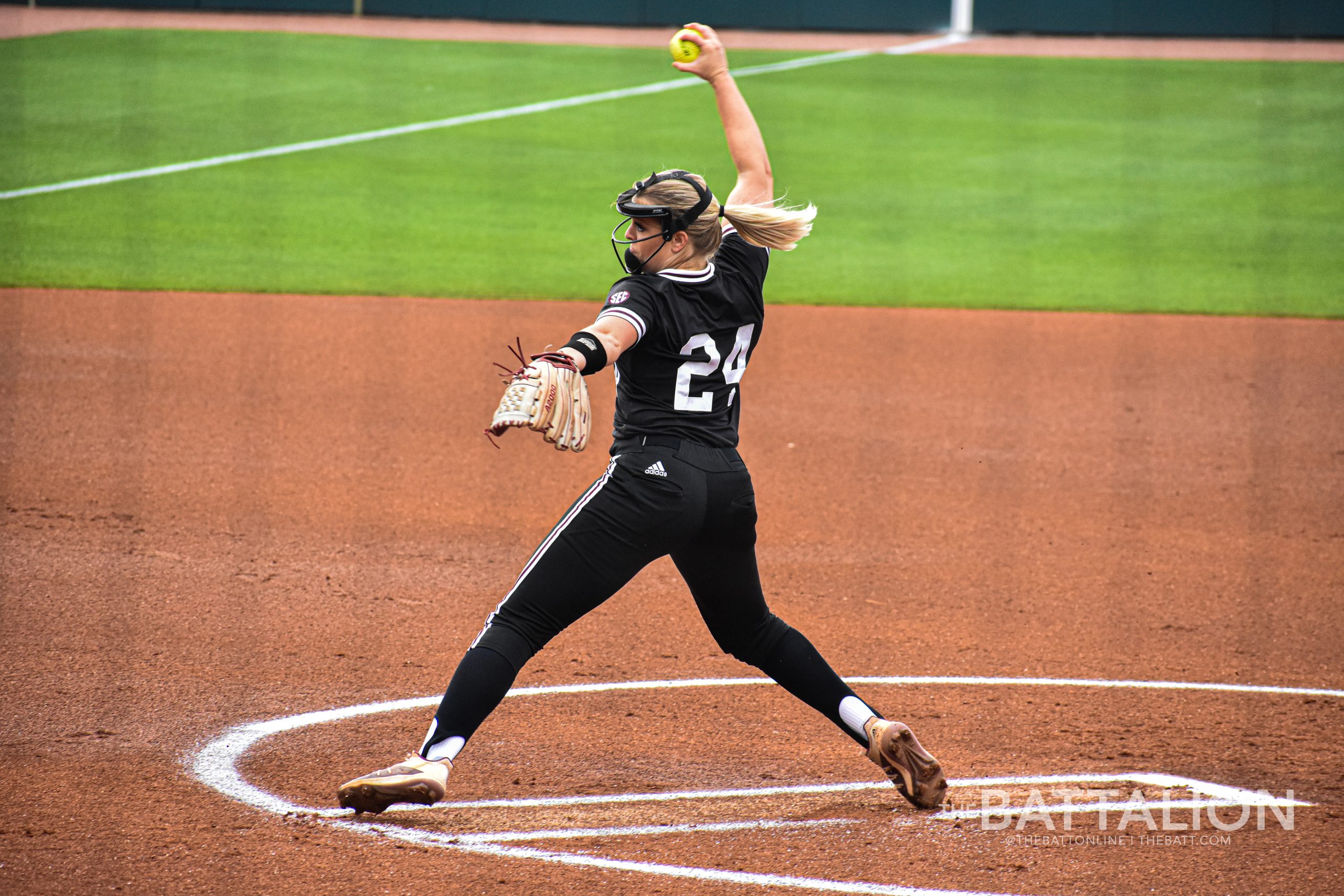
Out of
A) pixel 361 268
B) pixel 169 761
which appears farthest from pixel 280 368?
pixel 169 761

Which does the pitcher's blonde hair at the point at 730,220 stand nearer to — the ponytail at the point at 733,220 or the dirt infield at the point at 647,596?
the ponytail at the point at 733,220

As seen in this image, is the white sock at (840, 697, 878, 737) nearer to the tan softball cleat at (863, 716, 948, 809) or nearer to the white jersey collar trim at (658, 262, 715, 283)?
the tan softball cleat at (863, 716, 948, 809)

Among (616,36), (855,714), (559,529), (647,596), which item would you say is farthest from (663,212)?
(616,36)

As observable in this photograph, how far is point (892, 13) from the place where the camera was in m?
27.5

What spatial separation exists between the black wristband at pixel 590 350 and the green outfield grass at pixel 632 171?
28.3 ft

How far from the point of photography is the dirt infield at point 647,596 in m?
3.88

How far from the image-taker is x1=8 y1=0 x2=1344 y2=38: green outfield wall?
26.3m

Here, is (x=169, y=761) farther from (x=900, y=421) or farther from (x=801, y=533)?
(x=900, y=421)

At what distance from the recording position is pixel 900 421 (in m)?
8.95

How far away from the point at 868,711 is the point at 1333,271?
11.4 metres

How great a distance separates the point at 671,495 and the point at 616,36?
24.4m

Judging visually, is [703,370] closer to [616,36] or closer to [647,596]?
[647,596]

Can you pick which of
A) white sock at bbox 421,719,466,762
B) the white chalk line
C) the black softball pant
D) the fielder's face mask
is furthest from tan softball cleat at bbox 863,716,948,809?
the white chalk line

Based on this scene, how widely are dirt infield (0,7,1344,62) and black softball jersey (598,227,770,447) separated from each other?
22970 mm
